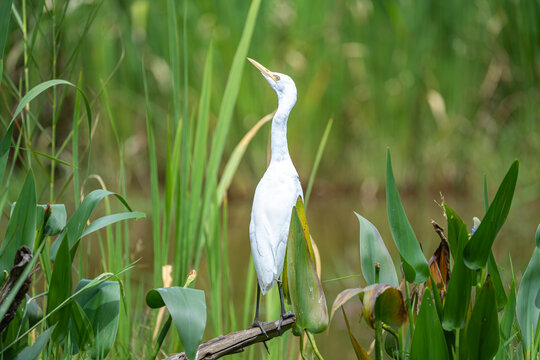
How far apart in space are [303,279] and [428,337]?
184mm

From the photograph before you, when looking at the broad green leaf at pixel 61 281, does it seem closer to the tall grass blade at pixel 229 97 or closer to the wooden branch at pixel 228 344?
the wooden branch at pixel 228 344

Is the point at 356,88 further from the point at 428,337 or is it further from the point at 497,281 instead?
the point at 428,337

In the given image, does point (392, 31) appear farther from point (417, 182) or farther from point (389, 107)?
point (417, 182)

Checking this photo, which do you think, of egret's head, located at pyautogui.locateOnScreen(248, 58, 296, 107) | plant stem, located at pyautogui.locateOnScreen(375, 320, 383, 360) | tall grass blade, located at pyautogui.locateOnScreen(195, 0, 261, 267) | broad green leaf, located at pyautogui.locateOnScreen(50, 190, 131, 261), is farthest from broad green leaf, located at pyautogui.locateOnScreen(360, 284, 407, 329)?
tall grass blade, located at pyautogui.locateOnScreen(195, 0, 261, 267)

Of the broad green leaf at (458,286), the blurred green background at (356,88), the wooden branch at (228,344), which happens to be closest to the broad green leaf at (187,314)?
the wooden branch at (228,344)

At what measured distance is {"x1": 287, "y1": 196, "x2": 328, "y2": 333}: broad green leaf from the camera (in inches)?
32.6

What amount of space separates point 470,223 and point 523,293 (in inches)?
78.7

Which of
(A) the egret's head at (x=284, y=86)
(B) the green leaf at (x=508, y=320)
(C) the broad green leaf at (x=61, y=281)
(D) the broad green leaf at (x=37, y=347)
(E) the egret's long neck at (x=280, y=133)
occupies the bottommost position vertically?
(B) the green leaf at (x=508, y=320)

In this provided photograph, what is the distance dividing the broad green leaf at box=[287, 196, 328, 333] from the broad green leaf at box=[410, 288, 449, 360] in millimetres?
124

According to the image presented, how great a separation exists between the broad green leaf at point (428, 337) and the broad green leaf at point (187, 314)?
0.94ft

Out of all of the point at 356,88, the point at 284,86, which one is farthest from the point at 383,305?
the point at 356,88

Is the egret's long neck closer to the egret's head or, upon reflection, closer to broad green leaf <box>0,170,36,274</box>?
the egret's head

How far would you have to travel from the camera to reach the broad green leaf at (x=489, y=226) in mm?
801

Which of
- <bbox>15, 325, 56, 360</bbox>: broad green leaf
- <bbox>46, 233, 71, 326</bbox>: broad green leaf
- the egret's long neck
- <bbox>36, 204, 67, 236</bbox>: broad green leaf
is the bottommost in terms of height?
<bbox>15, 325, 56, 360</bbox>: broad green leaf
